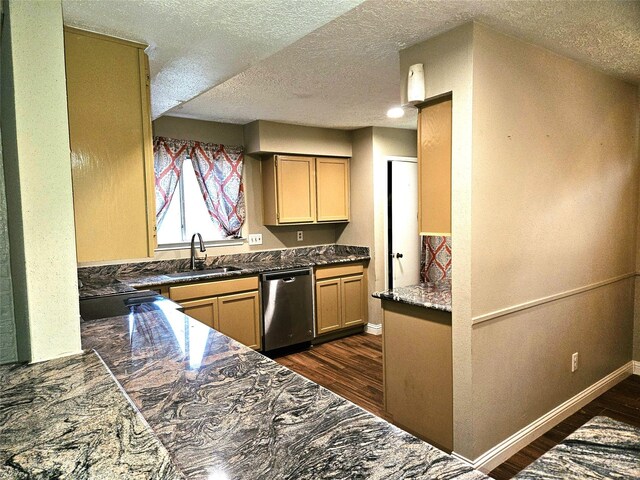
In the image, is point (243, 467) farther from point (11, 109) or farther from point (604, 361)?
point (604, 361)

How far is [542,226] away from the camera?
2.50m

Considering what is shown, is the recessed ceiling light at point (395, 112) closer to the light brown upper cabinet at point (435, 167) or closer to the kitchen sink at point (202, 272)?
the light brown upper cabinet at point (435, 167)

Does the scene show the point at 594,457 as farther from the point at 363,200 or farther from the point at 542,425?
the point at 363,200

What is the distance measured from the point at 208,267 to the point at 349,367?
170cm

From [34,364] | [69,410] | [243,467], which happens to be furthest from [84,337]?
[243,467]

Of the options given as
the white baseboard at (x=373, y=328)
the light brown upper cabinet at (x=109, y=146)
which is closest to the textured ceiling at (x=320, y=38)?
the light brown upper cabinet at (x=109, y=146)

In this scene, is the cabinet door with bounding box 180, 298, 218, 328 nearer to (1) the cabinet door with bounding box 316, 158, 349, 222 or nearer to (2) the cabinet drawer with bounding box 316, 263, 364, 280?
(2) the cabinet drawer with bounding box 316, 263, 364, 280

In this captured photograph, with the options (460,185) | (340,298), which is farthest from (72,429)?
(340,298)

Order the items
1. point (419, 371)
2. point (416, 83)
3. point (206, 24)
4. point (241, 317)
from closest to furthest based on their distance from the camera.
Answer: point (206, 24)
point (416, 83)
point (419, 371)
point (241, 317)

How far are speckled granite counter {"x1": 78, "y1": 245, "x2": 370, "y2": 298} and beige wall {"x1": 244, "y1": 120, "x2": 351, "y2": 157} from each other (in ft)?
3.74

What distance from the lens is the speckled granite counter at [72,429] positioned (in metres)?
0.69

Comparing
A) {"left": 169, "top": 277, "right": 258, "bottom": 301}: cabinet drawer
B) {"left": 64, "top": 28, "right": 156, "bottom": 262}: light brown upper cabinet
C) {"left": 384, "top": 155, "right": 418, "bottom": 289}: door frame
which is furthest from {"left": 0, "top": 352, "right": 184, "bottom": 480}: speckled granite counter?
{"left": 384, "top": 155, "right": 418, "bottom": 289}: door frame

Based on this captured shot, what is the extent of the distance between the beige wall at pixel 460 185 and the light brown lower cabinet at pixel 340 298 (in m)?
2.34

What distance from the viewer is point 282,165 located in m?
4.40
